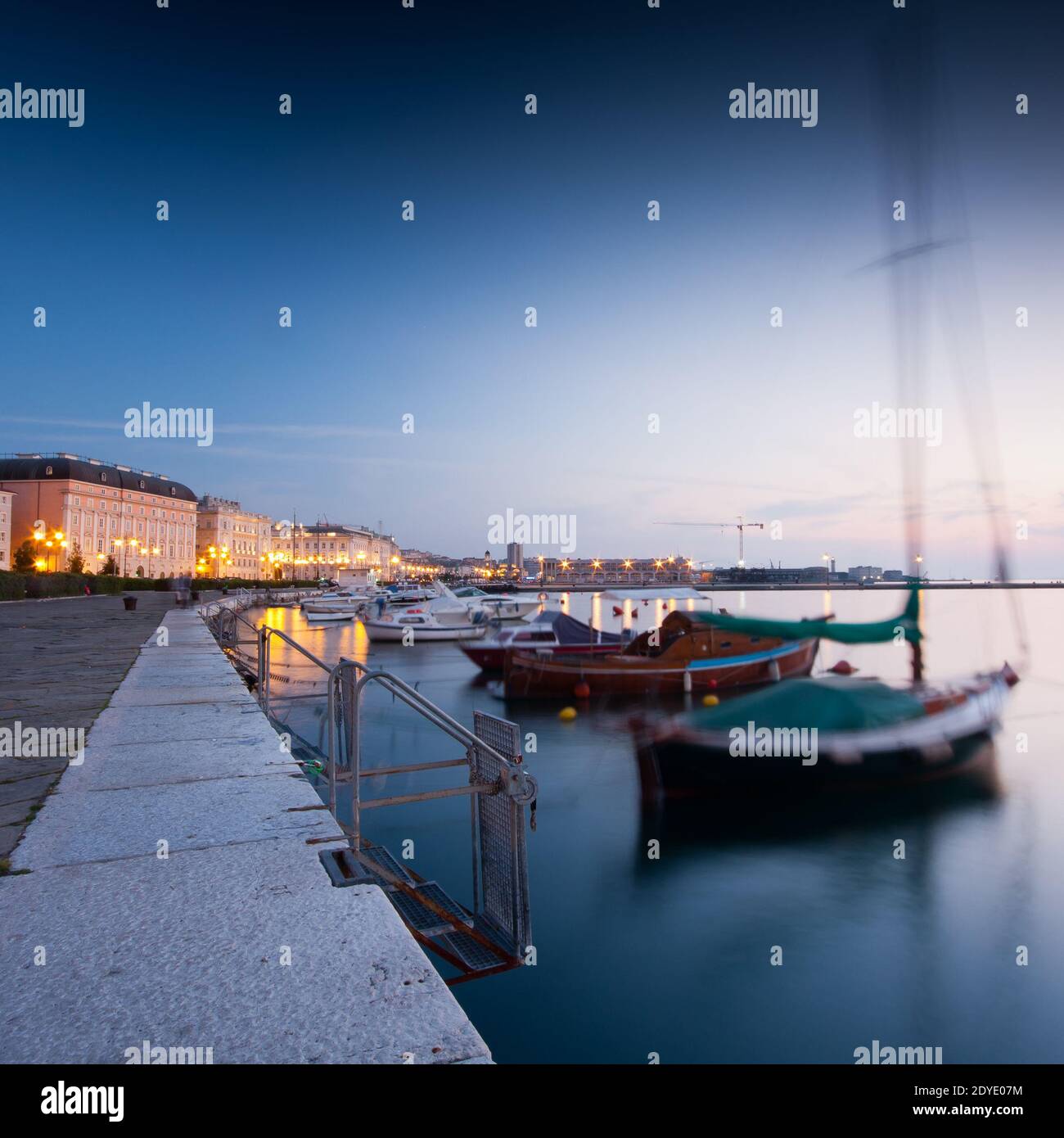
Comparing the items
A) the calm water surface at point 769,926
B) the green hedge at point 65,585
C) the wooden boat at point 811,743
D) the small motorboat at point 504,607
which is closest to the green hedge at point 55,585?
the green hedge at point 65,585

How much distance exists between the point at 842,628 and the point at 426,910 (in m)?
17.7

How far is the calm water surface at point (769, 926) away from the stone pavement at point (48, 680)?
468cm

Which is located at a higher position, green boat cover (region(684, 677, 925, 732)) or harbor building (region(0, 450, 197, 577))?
harbor building (region(0, 450, 197, 577))

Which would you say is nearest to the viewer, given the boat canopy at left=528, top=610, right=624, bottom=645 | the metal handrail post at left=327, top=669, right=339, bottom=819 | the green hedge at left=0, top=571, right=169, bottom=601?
the metal handrail post at left=327, top=669, right=339, bottom=819

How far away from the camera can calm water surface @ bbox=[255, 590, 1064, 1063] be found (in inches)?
279

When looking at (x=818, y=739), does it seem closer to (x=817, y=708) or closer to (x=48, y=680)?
(x=817, y=708)

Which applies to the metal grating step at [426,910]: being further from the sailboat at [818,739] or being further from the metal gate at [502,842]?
the sailboat at [818,739]

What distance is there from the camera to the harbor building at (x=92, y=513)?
102750mm

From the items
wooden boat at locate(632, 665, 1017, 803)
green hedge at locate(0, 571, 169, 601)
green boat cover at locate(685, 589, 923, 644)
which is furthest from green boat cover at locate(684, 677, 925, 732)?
green hedge at locate(0, 571, 169, 601)

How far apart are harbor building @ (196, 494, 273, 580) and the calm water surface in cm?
12670

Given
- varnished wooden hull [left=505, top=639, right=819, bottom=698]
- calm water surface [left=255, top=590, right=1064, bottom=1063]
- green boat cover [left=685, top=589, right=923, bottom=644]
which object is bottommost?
calm water surface [left=255, top=590, right=1064, bottom=1063]

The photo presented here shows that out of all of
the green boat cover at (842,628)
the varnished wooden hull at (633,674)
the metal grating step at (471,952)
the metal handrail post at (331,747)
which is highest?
the metal handrail post at (331,747)

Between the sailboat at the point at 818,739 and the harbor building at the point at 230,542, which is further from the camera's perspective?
the harbor building at the point at 230,542

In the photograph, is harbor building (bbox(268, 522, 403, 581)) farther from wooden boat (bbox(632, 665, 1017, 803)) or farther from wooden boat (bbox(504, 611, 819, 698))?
wooden boat (bbox(632, 665, 1017, 803))
